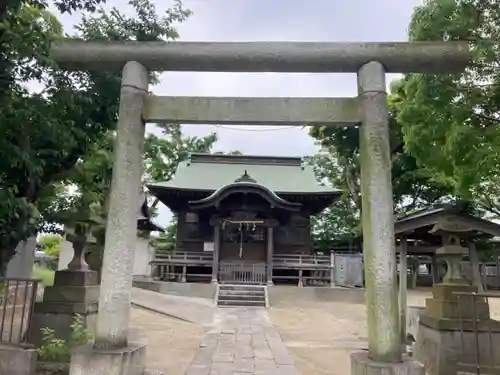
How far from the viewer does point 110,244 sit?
467cm

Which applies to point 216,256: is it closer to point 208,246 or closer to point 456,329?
point 208,246

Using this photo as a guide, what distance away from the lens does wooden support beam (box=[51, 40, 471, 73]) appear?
508cm

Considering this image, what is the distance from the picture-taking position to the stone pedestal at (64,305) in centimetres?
639

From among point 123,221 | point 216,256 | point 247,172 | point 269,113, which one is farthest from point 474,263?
point 247,172

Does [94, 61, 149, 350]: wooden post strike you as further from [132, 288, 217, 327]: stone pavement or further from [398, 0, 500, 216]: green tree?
[132, 288, 217, 327]: stone pavement

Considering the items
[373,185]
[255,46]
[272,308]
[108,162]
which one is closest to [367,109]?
[373,185]

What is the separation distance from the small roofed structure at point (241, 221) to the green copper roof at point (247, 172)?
6 cm

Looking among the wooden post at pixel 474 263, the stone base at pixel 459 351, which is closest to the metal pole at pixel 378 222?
the stone base at pixel 459 351

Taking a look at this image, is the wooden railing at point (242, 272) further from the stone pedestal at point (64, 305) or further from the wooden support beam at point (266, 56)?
the wooden support beam at point (266, 56)

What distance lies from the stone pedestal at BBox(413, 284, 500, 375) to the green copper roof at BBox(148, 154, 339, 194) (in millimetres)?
12981

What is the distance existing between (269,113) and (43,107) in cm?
278

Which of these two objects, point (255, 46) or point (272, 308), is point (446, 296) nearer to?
point (255, 46)

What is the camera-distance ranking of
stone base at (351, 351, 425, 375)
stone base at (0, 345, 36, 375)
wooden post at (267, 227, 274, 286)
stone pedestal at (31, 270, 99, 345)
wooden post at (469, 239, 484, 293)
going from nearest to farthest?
stone base at (351, 351, 425, 375)
stone base at (0, 345, 36, 375)
stone pedestal at (31, 270, 99, 345)
wooden post at (469, 239, 484, 293)
wooden post at (267, 227, 274, 286)

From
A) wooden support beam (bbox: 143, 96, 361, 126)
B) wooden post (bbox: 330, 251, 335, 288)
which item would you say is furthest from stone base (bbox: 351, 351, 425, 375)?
wooden post (bbox: 330, 251, 335, 288)
